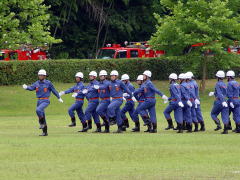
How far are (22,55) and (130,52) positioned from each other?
7357mm

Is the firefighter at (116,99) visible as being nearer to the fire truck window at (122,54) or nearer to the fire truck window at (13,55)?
the fire truck window at (13,55)

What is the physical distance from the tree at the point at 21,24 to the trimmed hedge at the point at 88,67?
416cm

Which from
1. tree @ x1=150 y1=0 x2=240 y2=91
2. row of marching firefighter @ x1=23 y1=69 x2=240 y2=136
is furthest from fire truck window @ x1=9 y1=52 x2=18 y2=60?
row of marching firefighter @ x1=23 y1=69 x2=240 y2=136

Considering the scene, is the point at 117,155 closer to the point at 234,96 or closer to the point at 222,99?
the point at 222,99

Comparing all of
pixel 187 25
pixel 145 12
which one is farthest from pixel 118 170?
pixel 145 12

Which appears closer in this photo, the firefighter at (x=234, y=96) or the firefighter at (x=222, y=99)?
the firefighter at (x=222, y=99)

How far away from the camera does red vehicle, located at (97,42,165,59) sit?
53.1 meters

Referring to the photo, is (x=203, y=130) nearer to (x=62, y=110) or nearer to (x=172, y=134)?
(x=172, y=134)

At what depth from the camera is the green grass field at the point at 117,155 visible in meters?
16.5

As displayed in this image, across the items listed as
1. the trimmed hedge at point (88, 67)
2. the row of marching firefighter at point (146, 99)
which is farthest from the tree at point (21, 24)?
the row of marching firefighter at point (146, 99)

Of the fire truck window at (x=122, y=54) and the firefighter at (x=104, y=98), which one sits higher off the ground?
the firefighter at (x=104, y=98)

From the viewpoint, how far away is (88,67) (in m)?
50.8

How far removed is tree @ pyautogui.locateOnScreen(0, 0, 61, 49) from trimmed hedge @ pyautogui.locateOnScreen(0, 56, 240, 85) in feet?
13.7

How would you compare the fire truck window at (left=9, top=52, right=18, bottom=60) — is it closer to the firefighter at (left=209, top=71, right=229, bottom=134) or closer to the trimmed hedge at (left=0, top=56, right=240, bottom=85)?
the trimmed hedge at (left=0, top=56, right=240, bottom=85)
